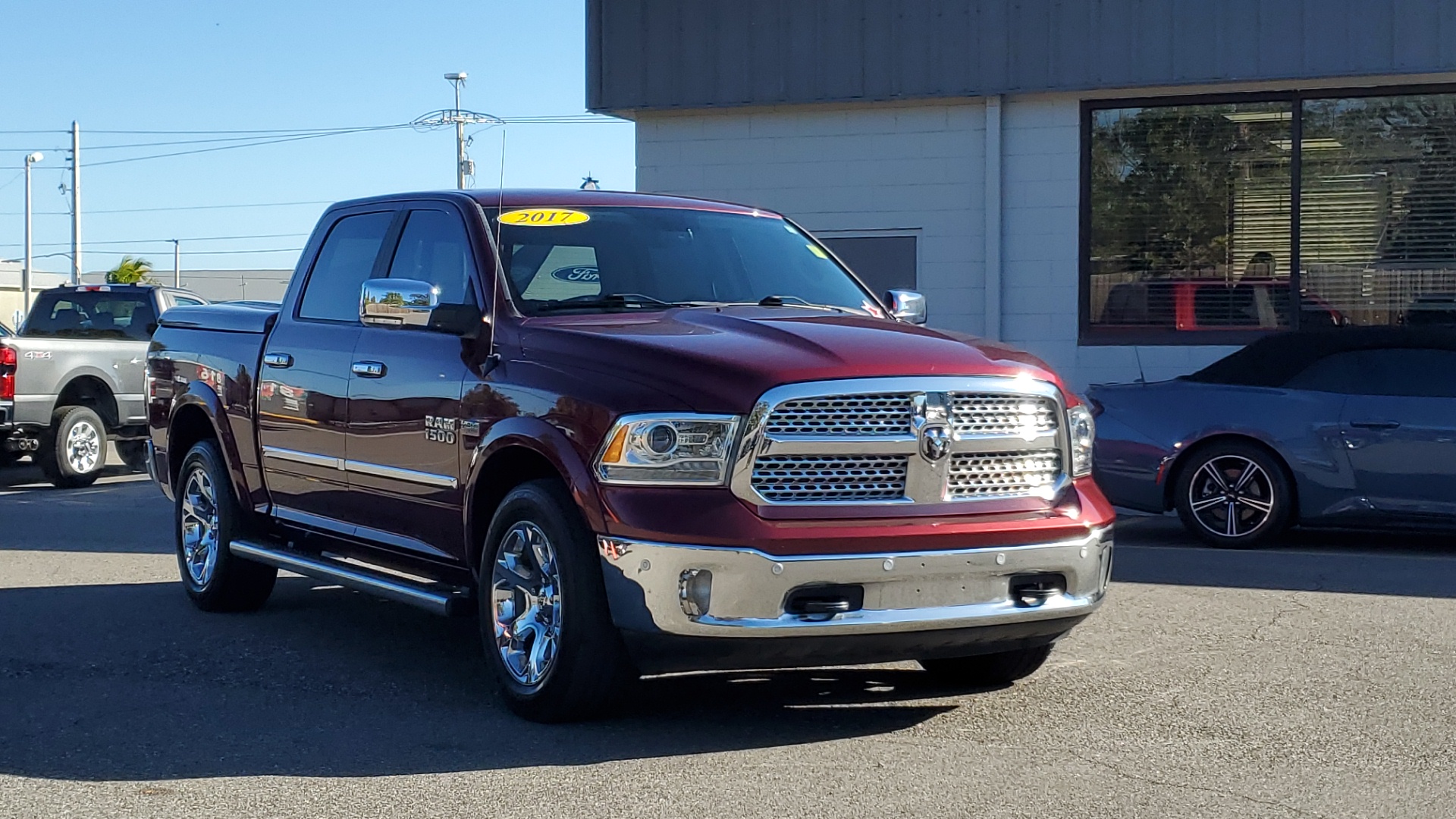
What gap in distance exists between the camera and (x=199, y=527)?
8.73 meters

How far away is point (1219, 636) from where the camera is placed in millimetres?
7695

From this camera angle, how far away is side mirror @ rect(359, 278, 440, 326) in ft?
21.5

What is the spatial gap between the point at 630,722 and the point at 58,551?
645 cm

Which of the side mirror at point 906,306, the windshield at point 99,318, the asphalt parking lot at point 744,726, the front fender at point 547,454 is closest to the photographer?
the asphalt parking lot at point 744,726

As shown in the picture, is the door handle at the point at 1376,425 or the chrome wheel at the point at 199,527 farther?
the door handle at the point at 1376,425

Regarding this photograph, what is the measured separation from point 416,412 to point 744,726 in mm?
1805

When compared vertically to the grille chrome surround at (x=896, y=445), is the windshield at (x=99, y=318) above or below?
above

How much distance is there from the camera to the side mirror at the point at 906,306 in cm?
736

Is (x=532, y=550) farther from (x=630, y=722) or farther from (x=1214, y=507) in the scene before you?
(x=1214, y=507)

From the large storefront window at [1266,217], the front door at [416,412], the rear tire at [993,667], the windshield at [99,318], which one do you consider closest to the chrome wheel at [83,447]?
the windshield at [99,318]

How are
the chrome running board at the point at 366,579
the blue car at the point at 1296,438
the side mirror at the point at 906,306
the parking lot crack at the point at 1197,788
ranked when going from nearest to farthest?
the parking lot crack at the point at 1197,788 → the chrome running board at the point at 366,579 → the side mirror at the point at 906,306 → the blue car at the point at 1296,438

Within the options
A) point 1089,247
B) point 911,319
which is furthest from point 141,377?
point 911,319

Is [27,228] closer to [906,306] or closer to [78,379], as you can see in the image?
[78,379]

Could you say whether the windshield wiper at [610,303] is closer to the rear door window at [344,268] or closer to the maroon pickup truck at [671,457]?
the maroon pickup truck at [671,457]
